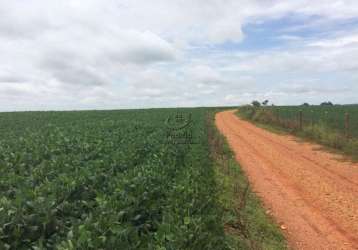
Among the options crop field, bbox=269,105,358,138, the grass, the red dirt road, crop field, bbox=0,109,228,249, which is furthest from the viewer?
crop field, bbox=269,105,358,138

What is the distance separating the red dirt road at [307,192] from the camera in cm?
806

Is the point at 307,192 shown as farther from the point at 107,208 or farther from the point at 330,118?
the point at 330,118

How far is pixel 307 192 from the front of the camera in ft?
37.4

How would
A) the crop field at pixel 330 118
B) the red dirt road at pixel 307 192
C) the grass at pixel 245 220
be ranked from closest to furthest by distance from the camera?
the grass at pixel 245 220
the red dirt road at pixel 307 192
the crop field at pixel 330 118

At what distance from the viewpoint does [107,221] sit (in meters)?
5.30

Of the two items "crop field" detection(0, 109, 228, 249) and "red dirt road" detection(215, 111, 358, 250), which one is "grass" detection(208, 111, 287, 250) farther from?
"crop field" detection(0, 109, 228, 249)

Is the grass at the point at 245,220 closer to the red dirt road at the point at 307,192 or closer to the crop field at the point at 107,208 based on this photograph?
the red dirt road at the point at 307,192

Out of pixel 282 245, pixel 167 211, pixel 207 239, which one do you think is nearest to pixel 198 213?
pixel 167 211

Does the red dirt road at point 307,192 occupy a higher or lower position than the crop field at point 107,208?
lower

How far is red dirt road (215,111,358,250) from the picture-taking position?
26.4ft

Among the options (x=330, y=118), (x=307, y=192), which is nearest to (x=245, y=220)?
(x=307, y=192)

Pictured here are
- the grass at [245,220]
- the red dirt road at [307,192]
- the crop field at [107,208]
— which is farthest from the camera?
the red dirt road at [307,192]

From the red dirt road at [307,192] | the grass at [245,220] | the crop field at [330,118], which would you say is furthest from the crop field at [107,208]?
the crop field at [330,118]

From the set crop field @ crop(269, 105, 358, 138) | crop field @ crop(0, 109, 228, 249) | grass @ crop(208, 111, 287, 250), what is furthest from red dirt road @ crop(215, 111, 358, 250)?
crop field @ crop(269, 105, 358, 138)
